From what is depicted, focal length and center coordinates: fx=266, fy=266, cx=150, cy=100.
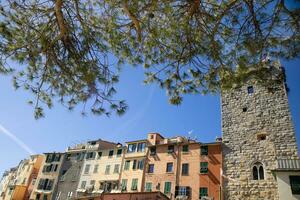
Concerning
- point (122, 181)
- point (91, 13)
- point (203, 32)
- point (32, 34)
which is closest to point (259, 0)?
point (203, 32)

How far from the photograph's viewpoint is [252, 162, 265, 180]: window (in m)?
21.3

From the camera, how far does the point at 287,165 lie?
1964 cm

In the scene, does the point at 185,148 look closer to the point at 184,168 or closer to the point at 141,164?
the point at 184,168

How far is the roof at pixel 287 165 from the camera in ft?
63.0

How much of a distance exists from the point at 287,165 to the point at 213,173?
24.8ft

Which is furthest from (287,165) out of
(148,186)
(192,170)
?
(148,186)

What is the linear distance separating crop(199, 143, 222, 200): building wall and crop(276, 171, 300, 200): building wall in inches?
239

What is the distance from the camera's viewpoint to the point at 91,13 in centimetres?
775

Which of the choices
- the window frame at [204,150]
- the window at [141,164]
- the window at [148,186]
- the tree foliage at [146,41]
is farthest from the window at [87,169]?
the tree foliage at [146,41]

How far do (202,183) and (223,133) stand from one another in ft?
17.8

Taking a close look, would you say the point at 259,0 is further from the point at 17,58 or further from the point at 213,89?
the point at 17,58

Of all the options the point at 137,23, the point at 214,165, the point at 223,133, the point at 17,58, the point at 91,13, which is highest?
the point at 223,133

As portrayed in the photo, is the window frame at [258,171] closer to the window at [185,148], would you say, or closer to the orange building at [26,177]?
the window at [185,148]

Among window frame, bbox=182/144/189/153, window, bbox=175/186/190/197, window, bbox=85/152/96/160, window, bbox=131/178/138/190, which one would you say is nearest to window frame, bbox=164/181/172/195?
window, bbox=175/186/190/197
